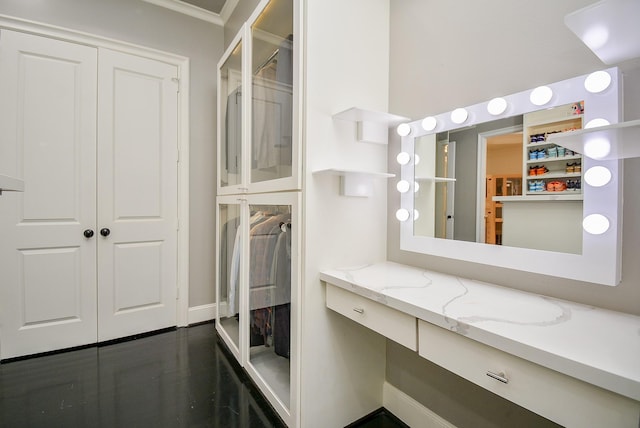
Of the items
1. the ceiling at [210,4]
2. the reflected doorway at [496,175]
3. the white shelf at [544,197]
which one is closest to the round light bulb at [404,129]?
the reflected doorway at [496,175]

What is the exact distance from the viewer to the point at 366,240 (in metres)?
1.69

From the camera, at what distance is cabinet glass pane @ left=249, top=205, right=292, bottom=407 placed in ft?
5.51

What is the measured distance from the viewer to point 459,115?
1392mm

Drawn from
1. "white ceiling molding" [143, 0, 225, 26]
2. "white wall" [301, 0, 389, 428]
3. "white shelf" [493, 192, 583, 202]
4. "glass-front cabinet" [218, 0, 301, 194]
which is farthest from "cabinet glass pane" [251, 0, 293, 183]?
"white ceiling molding" [143, 0, 225, 26]

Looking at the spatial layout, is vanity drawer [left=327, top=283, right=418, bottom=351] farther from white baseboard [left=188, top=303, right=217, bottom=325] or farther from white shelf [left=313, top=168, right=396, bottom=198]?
white baseboard [left=188, top=303, right=217, bottom=325]

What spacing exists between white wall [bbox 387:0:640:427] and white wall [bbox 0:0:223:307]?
198 centimetres

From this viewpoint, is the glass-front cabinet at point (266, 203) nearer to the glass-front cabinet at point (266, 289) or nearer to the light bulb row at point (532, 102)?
the glass-front cabinet at point (266, 289)

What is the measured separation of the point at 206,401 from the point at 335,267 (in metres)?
1.15

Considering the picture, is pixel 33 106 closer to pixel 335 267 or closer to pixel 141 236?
pixel 141 236

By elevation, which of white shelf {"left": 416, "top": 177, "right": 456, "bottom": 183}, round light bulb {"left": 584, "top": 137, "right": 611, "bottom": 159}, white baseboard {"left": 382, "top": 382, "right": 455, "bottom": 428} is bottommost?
white baseboard {"left": 382, "top": 382, "right": 455, "bottom": 428}

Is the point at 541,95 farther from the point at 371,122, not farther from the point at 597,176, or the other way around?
the point at 371,122

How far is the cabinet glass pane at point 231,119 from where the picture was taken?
7.15ft

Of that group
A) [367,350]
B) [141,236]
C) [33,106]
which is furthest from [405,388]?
[33,106]

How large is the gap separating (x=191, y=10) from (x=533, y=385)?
3.61 m
